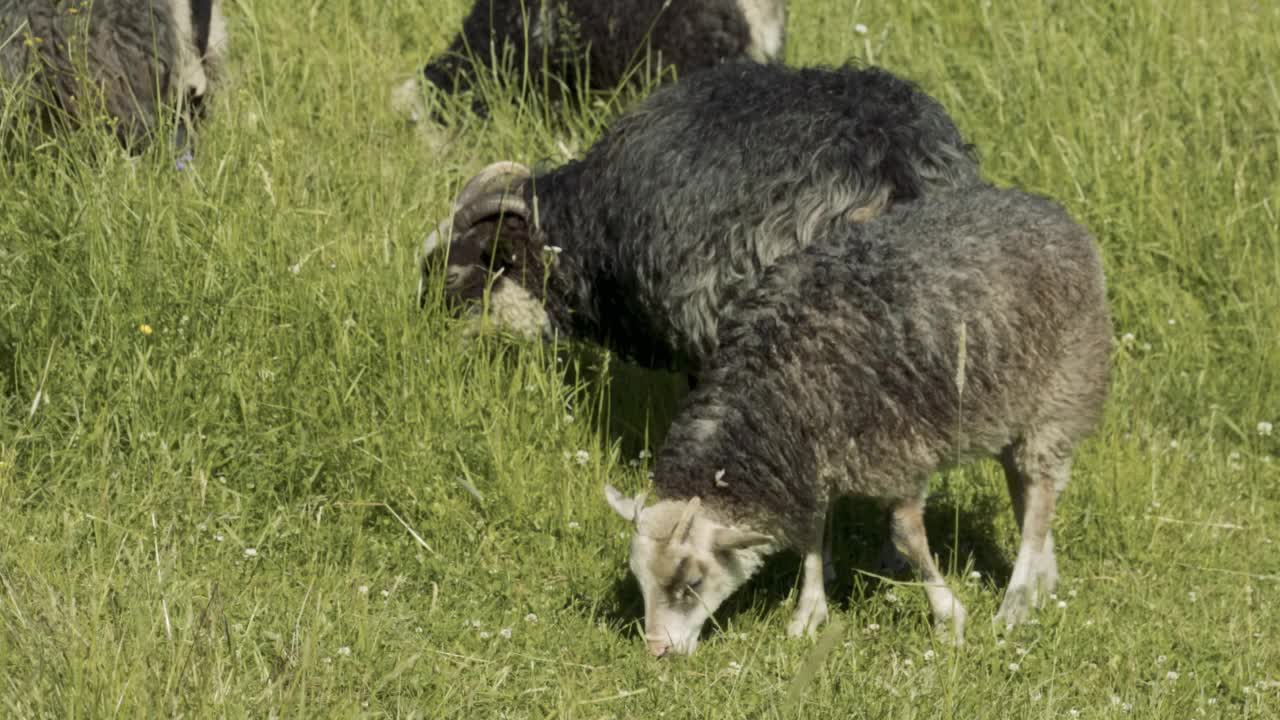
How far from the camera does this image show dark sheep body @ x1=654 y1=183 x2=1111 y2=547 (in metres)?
4.54

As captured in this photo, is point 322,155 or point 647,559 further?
point 322,155

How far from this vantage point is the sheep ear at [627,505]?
15.3 feet

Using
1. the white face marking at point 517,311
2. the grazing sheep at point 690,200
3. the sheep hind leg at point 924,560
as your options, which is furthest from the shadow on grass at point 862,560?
the white face marking at point 517,311

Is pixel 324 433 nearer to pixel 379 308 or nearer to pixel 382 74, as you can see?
pixel 379 308

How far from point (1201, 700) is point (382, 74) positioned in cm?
445

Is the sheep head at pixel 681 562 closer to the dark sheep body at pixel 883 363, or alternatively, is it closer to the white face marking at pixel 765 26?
the dark sheep body at pixel 883 363

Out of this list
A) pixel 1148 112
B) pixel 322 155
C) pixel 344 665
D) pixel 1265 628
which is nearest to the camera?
pixel 344 665

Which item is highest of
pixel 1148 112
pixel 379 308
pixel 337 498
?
pixel 1148 112

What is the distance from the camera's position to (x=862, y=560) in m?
5.53

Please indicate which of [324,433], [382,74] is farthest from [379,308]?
[382,74]

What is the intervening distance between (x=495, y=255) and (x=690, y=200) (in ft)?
3.29

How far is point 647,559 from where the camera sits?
15.0ft

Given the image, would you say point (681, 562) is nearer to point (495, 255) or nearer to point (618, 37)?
point (495, 255)

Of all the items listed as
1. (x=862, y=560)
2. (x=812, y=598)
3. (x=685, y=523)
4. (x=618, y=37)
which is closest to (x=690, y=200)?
(x=685, y=523)
